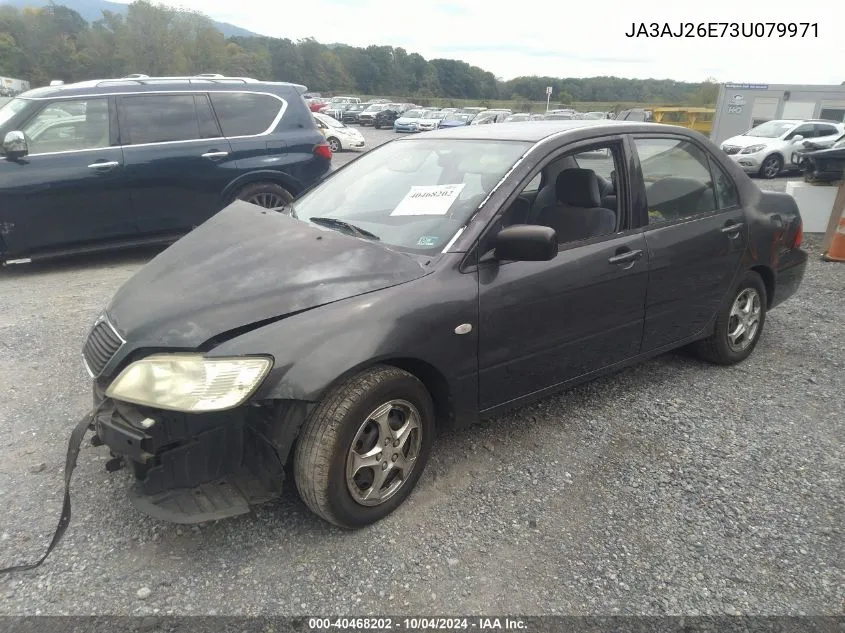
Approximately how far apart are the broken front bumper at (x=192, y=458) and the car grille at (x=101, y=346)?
22cm

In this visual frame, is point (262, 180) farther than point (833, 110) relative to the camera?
No

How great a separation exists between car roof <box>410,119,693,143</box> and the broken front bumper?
2014 mm

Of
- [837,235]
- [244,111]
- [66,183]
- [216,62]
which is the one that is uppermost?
[216,62]

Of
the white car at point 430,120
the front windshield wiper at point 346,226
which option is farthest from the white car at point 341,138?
the front windshield wiper at point 346,226

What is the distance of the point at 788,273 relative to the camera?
14.6 ft

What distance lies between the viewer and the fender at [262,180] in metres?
A: 6.77

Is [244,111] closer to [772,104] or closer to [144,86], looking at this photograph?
[144,86]

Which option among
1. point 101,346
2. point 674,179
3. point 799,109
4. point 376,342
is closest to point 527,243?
point 376,342

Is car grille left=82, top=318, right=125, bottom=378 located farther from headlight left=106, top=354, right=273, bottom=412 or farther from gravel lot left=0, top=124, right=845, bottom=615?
gravel lot left=0, top=124, right=845, bottom=615

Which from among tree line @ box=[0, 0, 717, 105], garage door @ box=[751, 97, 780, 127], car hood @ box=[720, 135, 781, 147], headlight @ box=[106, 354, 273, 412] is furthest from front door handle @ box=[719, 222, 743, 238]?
tree line @ box=[0, 0, 717, 105]

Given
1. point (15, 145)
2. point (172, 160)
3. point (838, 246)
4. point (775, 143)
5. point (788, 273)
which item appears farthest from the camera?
point (775, 143)

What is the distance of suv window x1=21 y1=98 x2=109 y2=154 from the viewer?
598 cm

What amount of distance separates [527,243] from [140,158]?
202 inches

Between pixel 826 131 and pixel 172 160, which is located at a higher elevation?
pixel 172 160
